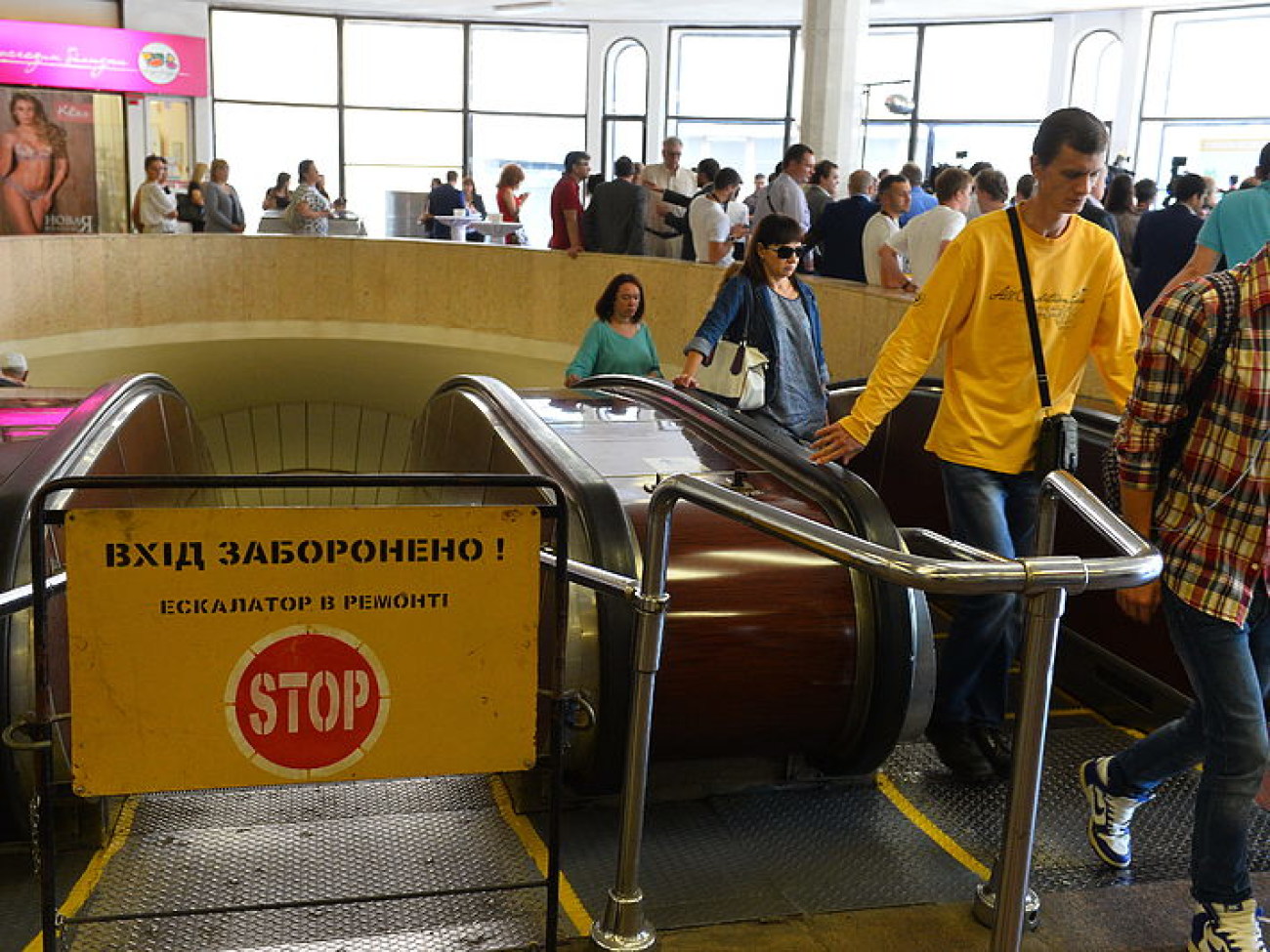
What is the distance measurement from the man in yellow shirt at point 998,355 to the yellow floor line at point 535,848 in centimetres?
130

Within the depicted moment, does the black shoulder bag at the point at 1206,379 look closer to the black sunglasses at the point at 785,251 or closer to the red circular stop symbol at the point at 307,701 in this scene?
the red circular stop symbol at the point at 307,701

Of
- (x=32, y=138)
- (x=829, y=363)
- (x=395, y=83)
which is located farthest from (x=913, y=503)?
(x=395, y=83)

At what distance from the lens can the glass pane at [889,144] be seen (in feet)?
75.4

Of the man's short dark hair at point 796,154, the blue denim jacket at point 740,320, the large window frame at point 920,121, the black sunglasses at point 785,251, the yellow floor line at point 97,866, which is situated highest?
the large window frame at point 920,121

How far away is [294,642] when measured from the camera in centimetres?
235

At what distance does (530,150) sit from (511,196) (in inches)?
389

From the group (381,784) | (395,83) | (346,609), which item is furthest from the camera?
(395,83)

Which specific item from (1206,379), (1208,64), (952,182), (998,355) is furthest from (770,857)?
(1208,64)

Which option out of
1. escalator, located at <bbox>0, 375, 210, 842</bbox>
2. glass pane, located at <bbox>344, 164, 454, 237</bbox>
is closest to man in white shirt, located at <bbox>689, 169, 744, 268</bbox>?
escalator, located at <bbox>0, 375, 210, 842</bbox>

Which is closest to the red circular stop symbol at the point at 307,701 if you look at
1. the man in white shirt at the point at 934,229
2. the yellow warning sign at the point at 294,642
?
the yellow warning sign at the point at 294,642

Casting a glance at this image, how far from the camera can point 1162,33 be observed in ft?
67.7

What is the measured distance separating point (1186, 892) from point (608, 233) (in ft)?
36.9

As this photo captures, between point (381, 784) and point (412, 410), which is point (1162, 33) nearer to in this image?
point (412, 410)

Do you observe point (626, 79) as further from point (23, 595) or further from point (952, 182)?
point (23, 595)
